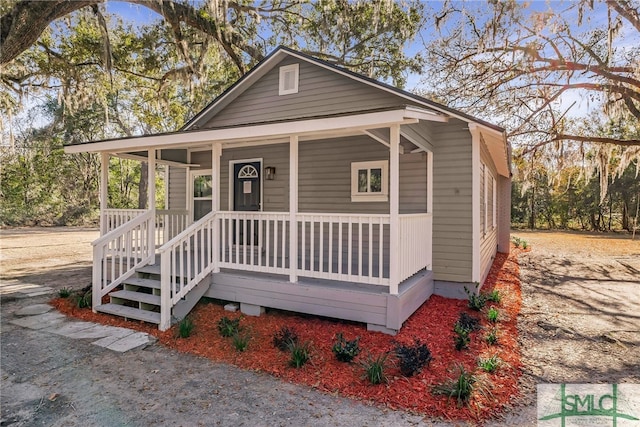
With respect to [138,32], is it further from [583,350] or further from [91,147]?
[583,350]

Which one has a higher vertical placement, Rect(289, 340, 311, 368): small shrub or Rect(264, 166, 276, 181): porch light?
Rect(264, 166, 276, 181): porch light

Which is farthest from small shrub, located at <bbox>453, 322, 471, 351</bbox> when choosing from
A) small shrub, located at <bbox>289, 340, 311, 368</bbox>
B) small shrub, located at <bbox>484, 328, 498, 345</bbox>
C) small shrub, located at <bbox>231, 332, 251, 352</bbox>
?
small shrub, located at <bbox>231, 332, 251, 352</bbox>

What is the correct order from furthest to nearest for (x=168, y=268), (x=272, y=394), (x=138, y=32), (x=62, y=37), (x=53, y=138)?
(x=53, y=138), (x=138, y=32), (x=62, y=37), (x=168, y=268), (x=272, y=394)

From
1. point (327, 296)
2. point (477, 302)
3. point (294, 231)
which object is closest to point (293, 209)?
point (294, 231)

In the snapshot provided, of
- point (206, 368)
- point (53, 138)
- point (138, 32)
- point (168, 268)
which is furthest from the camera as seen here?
point (53, 138)

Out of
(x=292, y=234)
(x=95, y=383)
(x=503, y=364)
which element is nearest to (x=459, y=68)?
(x=292, y=234)

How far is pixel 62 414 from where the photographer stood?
10.0 ft

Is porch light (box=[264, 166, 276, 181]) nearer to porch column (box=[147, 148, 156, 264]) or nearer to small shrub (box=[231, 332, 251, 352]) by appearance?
porch column (box=[147, 148, 156, 264])

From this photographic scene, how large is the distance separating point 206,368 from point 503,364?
3.41 m

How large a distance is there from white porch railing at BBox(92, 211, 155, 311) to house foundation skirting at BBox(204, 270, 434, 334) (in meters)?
1.55

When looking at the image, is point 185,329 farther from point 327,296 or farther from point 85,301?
point 85,301

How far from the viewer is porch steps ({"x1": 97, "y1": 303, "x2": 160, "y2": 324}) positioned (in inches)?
208

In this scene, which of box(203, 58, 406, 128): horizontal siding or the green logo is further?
box(203, 58, 406, 128): horizontal siding

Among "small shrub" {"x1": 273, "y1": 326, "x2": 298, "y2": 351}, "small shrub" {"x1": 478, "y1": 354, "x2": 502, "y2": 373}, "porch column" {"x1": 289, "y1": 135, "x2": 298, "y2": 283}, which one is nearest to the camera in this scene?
"small shrub" {"x1": 478, "y1": 354, "x2": 502, "y2": 373}
